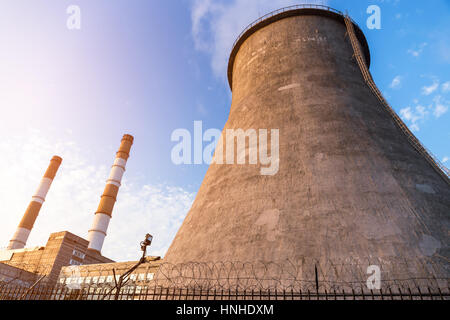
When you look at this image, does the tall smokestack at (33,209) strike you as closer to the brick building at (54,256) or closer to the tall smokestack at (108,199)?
the brick building at (54,256)

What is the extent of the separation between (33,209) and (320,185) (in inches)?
1520

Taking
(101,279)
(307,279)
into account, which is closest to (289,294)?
(307,279)

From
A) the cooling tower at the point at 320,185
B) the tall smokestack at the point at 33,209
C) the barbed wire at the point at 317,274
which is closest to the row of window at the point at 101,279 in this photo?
the cooling tower at the point at 320,185

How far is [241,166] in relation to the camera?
1132 centimetres

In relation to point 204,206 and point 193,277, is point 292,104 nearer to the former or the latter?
point 204,206

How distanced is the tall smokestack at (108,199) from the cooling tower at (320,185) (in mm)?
23567

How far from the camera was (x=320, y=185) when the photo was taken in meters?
8.93

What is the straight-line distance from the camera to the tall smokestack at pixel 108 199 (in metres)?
31.1

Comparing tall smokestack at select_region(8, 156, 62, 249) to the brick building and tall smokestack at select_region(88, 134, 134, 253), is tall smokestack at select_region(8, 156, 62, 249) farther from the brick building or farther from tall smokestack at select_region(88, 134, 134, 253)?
tall smokestack at select_region(88, 134, 134, 253)

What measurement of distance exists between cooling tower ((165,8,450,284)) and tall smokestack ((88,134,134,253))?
23.6 metres

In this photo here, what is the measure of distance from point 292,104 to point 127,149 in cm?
2978

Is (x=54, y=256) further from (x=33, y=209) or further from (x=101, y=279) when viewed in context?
(x=33, y=209)

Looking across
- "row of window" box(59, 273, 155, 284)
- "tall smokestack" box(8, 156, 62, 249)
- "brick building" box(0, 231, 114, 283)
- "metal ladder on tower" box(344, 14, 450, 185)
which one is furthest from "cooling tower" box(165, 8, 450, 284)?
"tall smokestack" box(8, 156, 62, 249)

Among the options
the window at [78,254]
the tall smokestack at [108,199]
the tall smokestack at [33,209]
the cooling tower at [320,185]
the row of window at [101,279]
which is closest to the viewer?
the cooling tower at [320,185]
